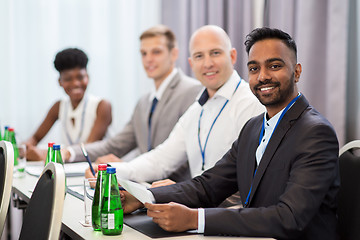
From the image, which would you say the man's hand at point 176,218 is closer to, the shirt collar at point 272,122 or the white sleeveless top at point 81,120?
the shirt collar at point 272,122

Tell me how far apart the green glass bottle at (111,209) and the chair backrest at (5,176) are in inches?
17.2

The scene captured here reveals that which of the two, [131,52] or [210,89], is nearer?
[210,89]

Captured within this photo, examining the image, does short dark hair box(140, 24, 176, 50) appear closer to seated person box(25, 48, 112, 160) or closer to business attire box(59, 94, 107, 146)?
seated person box(25, 48, 112, 160)

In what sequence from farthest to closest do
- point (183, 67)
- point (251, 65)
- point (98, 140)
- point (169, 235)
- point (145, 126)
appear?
point (183, 67)
point (98, 140)
point (145, 126)
point (251, 65)
point (169, 235)

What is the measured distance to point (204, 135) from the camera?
271 cm

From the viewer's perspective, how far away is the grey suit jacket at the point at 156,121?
10.9 feet

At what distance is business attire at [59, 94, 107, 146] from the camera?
3.86 meters

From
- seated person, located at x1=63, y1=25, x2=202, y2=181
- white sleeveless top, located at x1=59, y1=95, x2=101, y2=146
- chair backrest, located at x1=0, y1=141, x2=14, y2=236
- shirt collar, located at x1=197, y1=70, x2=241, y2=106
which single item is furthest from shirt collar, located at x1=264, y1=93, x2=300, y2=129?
white sleeveless top, located at x1=59, y1=95, x2=101, y2=146

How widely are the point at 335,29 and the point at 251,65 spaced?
1065 millimetres

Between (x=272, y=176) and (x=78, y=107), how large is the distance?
2415mm

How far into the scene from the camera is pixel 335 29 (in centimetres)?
276

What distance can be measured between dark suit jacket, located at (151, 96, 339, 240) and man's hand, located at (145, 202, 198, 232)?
5 centimetres

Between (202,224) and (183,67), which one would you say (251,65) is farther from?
(183,67)

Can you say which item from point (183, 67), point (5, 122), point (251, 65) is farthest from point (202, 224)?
point (5, 122)
